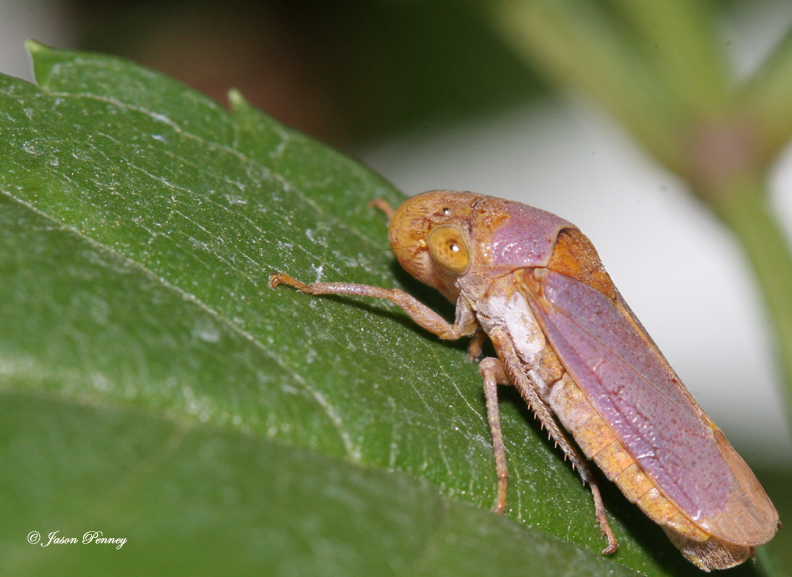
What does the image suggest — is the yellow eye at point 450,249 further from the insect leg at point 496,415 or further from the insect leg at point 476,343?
the insect leg at point 496,415

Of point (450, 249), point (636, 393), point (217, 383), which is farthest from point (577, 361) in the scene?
point (217, 383)

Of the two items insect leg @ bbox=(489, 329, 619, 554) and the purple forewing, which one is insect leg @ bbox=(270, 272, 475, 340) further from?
the purple forewing

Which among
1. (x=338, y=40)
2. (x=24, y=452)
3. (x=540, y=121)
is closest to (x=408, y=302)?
(x=24, y=452)

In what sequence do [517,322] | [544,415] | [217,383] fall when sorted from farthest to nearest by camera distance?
[517,322], [544,415], [217,383]

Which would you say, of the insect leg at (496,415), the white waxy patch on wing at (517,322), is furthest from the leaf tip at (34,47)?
the insect leg at (496,415)

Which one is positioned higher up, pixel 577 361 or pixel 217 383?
pixel 577 361

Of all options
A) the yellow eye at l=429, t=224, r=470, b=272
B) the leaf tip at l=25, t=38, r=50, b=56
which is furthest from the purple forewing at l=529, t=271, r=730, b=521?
the leaf tip at l=25, t=38, r=50, b=56

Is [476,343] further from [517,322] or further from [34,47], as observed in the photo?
[34,47]
